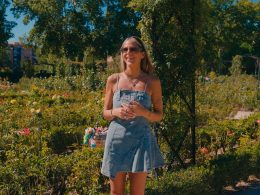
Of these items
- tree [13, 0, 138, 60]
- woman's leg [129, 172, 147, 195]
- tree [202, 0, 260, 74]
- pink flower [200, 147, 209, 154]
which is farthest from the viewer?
tree [202, 0, 260, 74]

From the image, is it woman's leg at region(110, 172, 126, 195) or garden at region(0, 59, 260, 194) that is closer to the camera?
woman's leg at region(110, 172, 126, 195)

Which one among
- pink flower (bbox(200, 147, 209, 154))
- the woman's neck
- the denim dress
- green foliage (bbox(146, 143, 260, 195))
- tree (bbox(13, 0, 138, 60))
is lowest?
green foliage (bbox(146, 143, 260, 195))

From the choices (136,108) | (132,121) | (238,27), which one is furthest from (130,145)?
(238,27)

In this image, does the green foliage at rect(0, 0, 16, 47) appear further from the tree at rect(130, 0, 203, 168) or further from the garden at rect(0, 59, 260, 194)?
the tree at rect(130, 0, 203, 168)

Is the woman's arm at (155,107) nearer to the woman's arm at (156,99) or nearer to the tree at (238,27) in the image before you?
the woman's arm at (156,99)

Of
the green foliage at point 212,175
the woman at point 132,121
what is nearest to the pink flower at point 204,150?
the green foliage at point 212,175

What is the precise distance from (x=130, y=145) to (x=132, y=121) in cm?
17

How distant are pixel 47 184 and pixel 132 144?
1918mm

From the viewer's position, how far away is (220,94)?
14781 millimetres

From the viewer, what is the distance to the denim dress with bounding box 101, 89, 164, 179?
277 centimetres

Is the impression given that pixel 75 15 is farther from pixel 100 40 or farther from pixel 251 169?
pixel 251 169

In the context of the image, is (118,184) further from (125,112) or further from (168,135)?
(168,135)

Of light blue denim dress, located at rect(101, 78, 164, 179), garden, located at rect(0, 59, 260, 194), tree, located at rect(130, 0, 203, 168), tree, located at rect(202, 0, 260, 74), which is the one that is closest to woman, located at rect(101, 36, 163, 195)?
light blue denim dress, located at rect(101, 78, 164, 179)

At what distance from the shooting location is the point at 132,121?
2816mm
